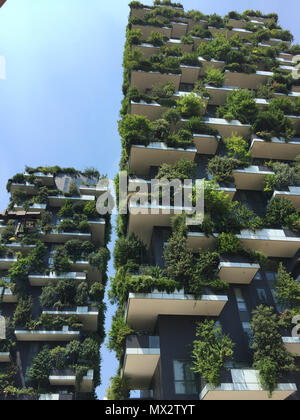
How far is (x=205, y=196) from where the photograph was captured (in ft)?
79.6

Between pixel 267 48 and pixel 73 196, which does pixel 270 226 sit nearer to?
pixel 73 196

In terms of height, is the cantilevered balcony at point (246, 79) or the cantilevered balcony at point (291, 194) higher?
the cantilevered balcony at point (246, 79)

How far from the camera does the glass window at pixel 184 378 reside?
1950cm

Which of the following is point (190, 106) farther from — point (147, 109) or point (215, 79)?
point (215, 79)

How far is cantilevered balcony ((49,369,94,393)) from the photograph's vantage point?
2781 centimetres

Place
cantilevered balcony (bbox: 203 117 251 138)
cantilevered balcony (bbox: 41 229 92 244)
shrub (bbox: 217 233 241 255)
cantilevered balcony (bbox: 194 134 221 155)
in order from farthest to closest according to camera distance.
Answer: cantilevered balcony (bbox: 41 229 92 244) → cantilevered balcony (bbox: 203 117 251 138) → cantilevered balcony (bbox: 194 134 221 155) → shrub (bbox: 217 233 241 255)

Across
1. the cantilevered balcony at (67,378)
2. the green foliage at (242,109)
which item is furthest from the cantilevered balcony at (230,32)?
the cantilevered balcony at (67,378)

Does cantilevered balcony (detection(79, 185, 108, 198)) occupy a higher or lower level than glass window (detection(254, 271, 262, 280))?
higher

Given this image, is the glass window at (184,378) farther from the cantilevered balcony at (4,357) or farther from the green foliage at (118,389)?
the cantilevered balcony at (4,357)

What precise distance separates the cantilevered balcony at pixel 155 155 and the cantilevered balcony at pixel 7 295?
15142 mm

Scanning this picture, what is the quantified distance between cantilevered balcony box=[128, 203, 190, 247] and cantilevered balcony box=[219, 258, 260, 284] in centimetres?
448

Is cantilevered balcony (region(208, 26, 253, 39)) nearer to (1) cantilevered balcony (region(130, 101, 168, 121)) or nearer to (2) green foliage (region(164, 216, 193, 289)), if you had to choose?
(1) cantilevered balcony (region(130, 101, 168, 121))

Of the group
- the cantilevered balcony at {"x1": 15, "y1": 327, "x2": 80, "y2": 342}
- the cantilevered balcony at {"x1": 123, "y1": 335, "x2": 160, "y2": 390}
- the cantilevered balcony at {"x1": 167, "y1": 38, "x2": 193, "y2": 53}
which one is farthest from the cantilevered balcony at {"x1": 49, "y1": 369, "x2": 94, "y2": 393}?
the cantilevered balcony at {"x1": 167, "y1": 38, "x2": 193, "y2": 53}
